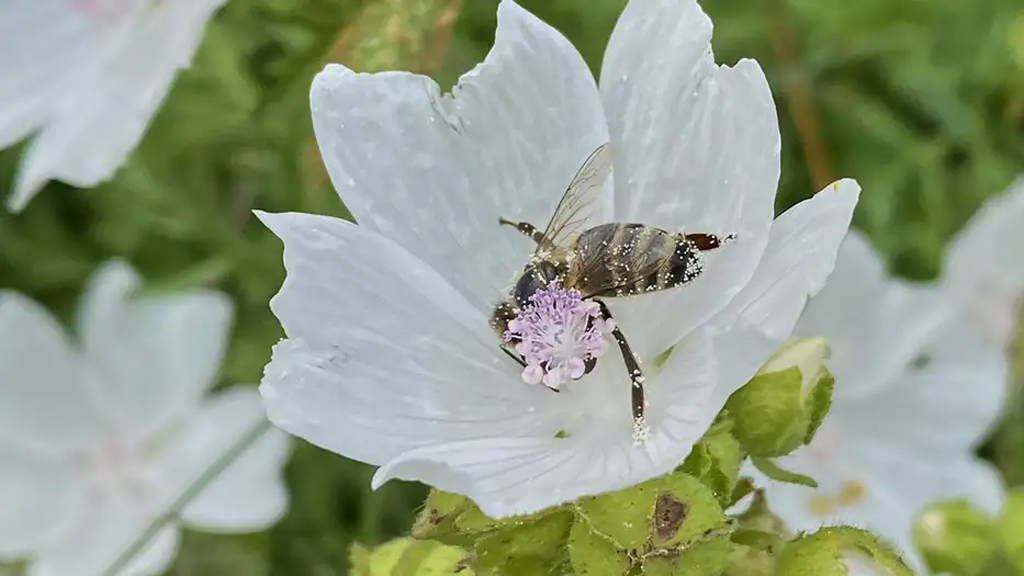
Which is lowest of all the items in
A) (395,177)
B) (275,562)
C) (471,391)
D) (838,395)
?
(275,562)

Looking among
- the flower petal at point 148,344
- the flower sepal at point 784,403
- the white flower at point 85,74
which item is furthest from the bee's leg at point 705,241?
the flower petal at point 148,344

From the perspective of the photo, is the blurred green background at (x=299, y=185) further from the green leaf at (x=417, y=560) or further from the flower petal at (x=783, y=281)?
the flower petal at (x=783, y=281)

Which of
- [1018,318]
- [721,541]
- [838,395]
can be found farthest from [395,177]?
[1018,318]

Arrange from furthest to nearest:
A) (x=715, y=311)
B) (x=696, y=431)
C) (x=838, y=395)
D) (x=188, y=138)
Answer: (x=188, y=138)
(x=838, y=395)
(x=715, y=311)
(x=696, y=431)

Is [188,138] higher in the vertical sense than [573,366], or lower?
lower

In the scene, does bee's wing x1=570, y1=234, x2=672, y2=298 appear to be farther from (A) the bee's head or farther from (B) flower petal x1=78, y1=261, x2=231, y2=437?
(B) flower petal x1=78, y1=261, x2=231, y2=437

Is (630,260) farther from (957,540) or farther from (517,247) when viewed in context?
(957,540)

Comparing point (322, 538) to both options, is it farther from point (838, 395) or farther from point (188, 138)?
point (838, 395)
